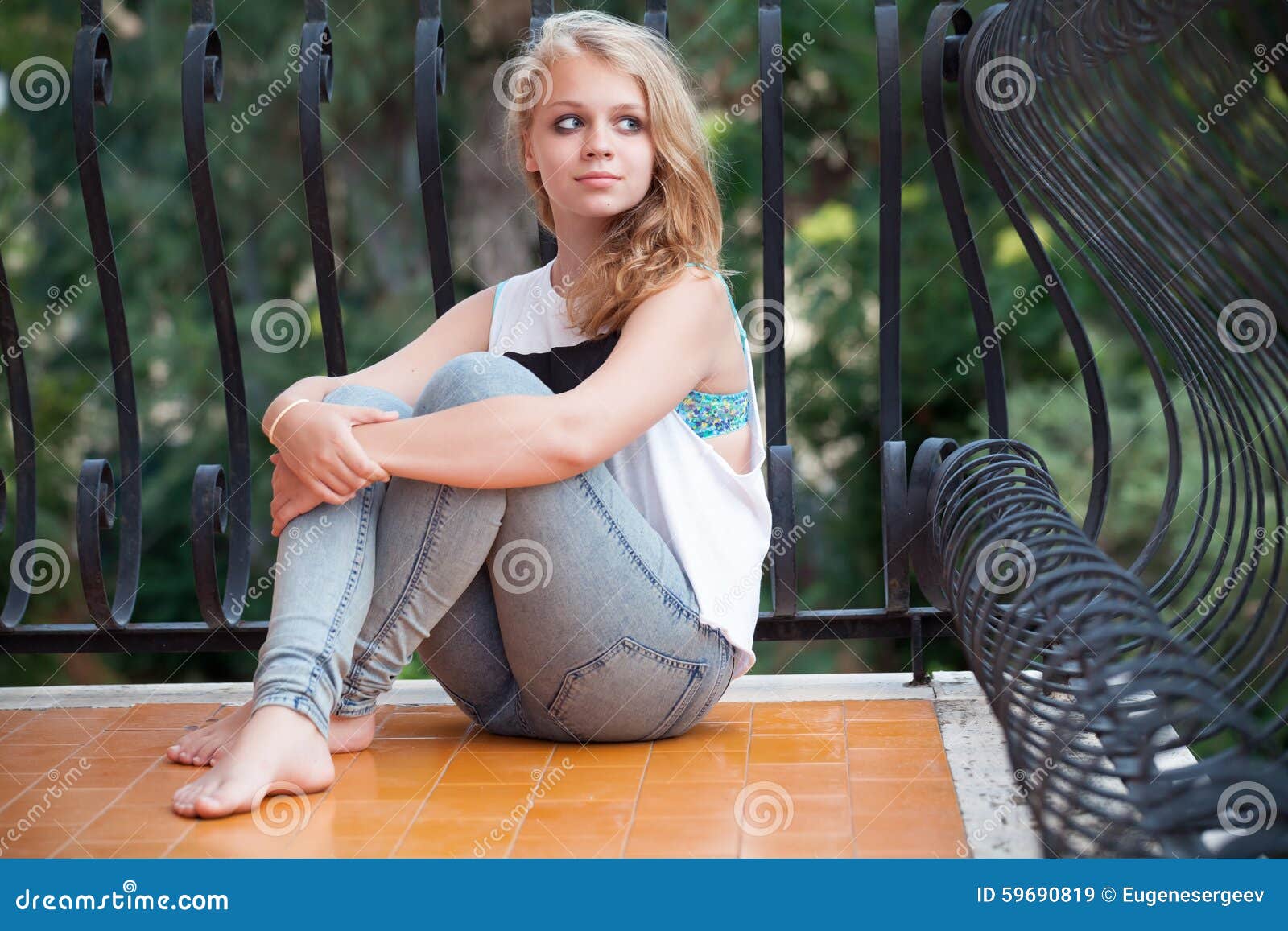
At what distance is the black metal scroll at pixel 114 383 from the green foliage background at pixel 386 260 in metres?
2.97

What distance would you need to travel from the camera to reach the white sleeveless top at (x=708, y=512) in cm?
200

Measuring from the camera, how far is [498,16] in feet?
20.2

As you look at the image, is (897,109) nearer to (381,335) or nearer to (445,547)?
(445,547)

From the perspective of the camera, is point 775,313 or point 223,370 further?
point 223,370

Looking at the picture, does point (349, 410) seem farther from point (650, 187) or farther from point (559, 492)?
point (650, 187)

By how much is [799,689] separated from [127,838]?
1053mm

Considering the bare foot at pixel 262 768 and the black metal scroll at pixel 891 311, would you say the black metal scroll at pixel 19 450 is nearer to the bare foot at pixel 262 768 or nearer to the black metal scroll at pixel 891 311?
the bare foot at pixel 262 768

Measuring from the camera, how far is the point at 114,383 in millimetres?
2285

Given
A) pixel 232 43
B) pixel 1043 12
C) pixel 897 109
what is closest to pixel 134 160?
pixel 232 43

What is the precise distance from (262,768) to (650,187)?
0.98 metres

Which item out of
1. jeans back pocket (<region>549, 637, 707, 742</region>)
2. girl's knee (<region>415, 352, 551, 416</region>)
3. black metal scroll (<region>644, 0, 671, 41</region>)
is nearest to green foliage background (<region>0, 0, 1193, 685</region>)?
black metal scroll (<region>644, 0, 671, 41</region>)

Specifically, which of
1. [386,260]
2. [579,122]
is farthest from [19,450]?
[386,260]

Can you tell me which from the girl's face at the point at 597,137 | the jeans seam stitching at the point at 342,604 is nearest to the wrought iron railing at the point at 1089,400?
the girl's face at the point at 597,137

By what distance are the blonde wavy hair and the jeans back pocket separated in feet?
1.61
